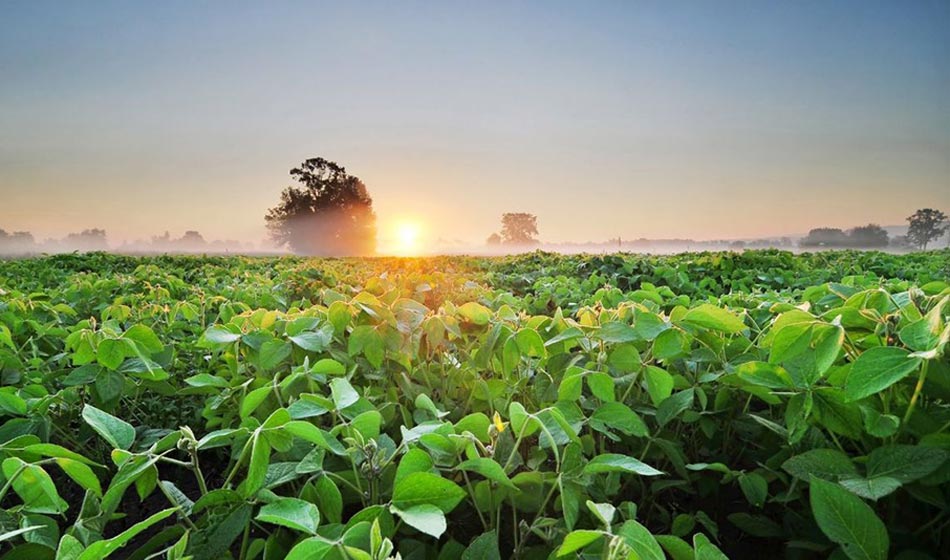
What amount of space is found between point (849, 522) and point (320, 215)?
174 ft

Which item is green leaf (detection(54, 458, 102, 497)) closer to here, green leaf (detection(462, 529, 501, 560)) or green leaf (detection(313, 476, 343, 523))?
green leaf (detection(313, 476, 343, 523))

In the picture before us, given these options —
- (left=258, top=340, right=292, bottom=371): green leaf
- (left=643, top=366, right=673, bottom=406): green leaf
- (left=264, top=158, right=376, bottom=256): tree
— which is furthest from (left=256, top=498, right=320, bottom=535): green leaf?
(left=264, top=158, right=376, bottom=256): tree

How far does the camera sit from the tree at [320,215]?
5084 centimetres

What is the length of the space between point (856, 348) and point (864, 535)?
0.43m

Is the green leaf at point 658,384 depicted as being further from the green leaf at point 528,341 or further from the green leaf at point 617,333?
the green leaf at point 528,341

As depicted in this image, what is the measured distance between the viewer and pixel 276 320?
5.13ft

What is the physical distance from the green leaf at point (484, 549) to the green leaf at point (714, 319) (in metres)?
0.63

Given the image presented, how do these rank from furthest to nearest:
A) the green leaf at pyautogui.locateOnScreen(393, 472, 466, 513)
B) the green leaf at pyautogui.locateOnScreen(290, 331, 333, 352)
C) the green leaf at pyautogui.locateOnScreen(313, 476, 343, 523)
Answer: the green leaf at pyautogui.locateOnScreen(290, 331, 333, 352), the green leaf at pyautogui.locateOnScreen(313, 476, 343, 523), the green leaf at pyautogui.locateOnScreen(393, 472, 466, 513)

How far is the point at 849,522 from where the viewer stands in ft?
2.55

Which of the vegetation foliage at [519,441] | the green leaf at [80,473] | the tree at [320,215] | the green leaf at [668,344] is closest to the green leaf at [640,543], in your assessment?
the vegetation foliage at [519,441]

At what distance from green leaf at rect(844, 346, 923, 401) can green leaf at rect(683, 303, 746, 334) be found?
30 centimetres

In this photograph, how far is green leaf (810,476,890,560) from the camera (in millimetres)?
766

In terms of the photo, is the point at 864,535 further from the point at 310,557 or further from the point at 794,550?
the point at 310,557

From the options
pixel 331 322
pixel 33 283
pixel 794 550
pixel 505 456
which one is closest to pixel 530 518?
pixel 505 456
